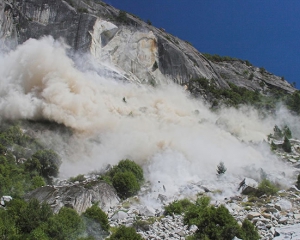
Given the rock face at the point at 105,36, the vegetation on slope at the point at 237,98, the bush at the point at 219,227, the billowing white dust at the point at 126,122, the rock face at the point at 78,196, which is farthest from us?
the vegetation on slope at the point at 237,98

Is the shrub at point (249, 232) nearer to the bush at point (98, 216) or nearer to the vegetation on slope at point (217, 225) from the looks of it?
the vegetation on slope at point (217, 225)

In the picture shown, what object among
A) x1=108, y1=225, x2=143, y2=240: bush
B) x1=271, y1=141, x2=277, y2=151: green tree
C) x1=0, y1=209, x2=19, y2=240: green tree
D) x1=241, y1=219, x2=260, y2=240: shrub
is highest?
x1=241, y1=219, x2=260, y2=240: shrub

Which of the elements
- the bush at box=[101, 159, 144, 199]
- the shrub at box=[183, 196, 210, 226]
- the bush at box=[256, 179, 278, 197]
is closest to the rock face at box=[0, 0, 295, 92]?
the bush at box=[101, 159, 144, 199]

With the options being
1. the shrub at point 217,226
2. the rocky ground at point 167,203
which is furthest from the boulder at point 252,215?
the shrub at point 217,226

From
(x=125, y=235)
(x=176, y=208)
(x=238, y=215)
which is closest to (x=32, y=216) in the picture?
(x=125, y=235)

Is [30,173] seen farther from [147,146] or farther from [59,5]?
[59,5]

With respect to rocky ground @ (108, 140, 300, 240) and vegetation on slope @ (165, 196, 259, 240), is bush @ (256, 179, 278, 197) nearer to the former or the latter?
rocky ground @ (108, 140, 300, 240)
